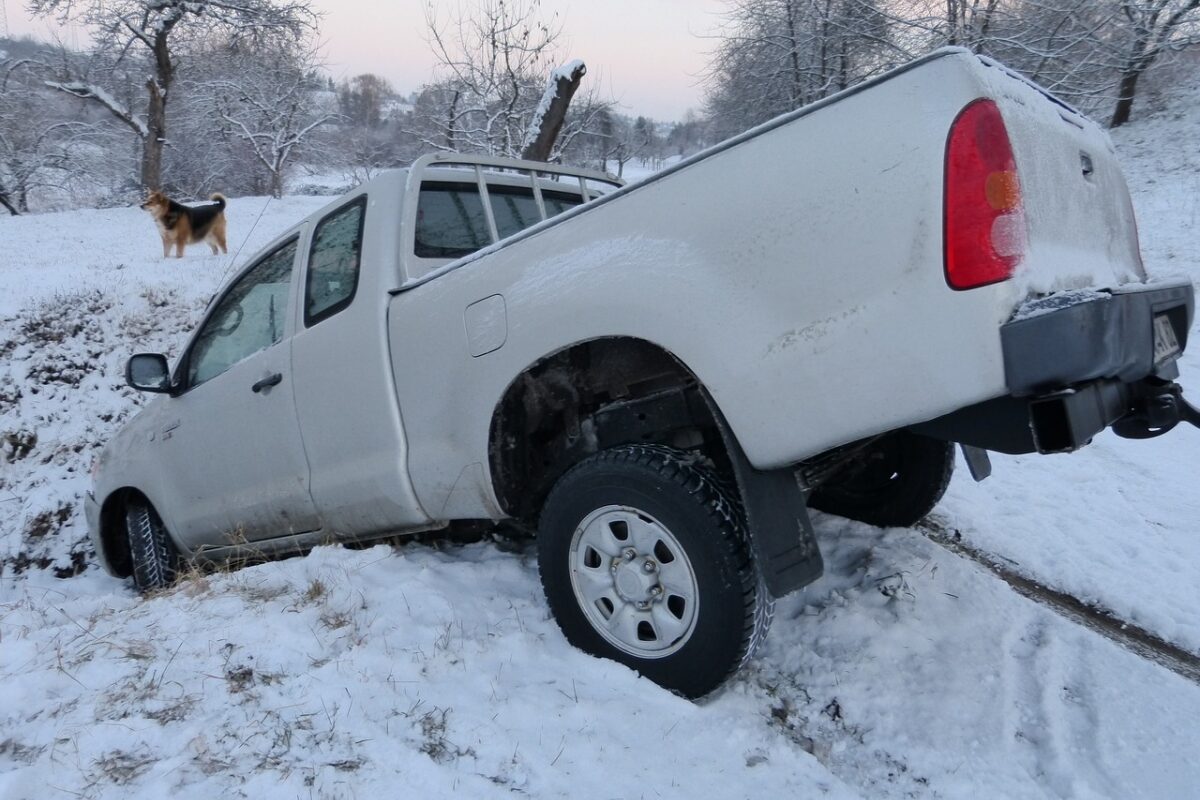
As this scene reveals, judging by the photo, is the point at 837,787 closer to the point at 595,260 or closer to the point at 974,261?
the point at 974,261

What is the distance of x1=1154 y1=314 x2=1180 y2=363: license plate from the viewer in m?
2.04

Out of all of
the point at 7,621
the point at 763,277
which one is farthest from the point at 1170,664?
the point at 7,621

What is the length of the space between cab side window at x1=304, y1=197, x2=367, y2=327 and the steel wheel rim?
1529mm

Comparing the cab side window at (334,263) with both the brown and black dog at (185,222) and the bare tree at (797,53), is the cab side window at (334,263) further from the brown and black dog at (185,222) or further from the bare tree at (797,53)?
the bare tree at (797,53)

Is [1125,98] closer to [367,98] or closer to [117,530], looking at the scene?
[117,530]

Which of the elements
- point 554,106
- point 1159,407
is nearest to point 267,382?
point 1159,407

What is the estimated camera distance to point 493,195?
351 centimetres

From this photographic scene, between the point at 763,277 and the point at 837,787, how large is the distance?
4.58ft

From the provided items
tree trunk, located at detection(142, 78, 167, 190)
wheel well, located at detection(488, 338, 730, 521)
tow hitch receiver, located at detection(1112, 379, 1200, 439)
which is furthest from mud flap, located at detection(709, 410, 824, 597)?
tree trunk, located at detection(142, 78, 167, 190)

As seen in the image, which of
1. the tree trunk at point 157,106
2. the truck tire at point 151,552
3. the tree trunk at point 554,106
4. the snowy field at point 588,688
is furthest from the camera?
the tree trunk at point 157,106

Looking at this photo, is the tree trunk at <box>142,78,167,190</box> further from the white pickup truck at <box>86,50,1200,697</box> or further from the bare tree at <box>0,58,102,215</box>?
the white pickup truck at <box>86,50,1200,697</box>

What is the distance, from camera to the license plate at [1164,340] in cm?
204

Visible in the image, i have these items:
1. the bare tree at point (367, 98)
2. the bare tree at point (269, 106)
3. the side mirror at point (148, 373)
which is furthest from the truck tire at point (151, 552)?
the bare tree at point (367, 98)

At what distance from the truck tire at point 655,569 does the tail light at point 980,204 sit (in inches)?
36.0
